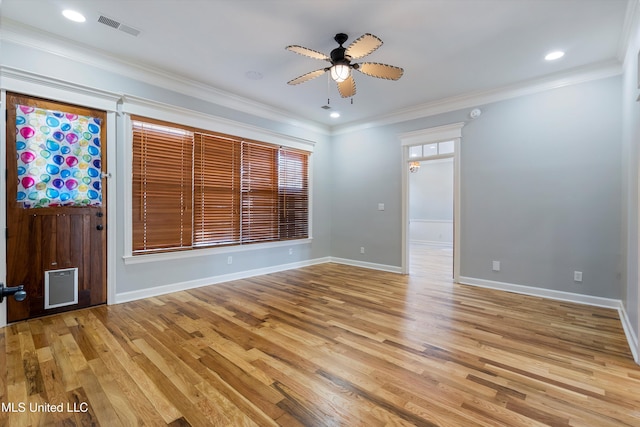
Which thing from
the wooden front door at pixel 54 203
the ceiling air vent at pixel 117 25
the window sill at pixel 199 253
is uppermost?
the ceiling air vent at pixel 117 25

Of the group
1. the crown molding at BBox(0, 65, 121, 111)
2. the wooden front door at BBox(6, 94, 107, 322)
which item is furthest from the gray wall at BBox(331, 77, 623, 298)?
the wooden front door at BBox(6, 94, 107, 322)

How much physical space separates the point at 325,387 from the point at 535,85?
182 inches

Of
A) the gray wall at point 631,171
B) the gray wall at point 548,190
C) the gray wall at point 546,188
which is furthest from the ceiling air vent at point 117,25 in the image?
the gray wall at point 631,171

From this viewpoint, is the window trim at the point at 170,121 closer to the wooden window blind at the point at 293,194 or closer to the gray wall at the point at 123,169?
the gray wall at the point at 123,169

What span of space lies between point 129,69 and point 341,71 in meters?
2.71

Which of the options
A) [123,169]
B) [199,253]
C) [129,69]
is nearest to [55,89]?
[129,69]

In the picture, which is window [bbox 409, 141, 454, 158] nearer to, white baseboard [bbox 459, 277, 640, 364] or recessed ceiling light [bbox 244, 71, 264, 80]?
white baseboard [bbox 459, 277, 640, 364]

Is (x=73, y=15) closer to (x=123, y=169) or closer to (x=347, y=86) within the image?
(x=123, y=169)

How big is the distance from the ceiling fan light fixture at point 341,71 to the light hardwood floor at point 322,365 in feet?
8.45

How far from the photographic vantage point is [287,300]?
151 inches

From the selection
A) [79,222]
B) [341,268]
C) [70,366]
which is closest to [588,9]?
[341,268]

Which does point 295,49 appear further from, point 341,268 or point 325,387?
point 341,268

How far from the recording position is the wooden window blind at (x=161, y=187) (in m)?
3.84

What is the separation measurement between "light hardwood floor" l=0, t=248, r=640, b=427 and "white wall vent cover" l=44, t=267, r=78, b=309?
0.23 metres
